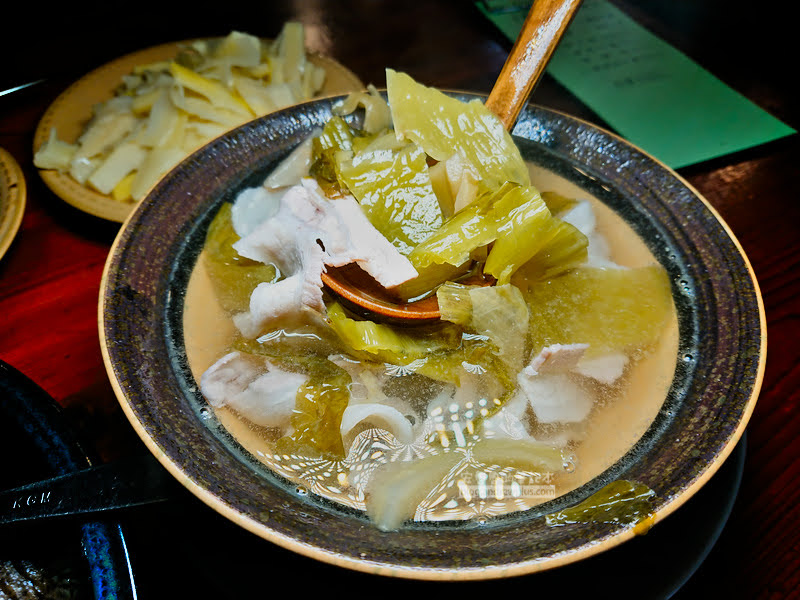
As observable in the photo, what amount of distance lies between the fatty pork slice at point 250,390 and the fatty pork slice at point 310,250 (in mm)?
111

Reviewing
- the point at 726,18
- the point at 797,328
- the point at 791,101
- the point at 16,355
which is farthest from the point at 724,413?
the point at 726,18

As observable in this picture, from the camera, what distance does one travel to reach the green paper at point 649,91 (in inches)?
77.8

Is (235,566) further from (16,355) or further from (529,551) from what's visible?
(16,355)

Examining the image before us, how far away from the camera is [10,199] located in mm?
1510

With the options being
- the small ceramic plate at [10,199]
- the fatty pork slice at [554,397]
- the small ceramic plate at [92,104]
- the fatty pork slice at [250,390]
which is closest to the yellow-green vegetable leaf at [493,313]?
the fatty pork slice at [554,397]

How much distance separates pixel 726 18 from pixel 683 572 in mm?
2535

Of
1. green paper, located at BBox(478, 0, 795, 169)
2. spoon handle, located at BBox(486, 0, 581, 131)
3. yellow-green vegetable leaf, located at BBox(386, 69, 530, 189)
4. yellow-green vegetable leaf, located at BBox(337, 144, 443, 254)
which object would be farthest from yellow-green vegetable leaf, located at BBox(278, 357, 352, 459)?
green paper, located at BBox(478, 0, 795, 169)

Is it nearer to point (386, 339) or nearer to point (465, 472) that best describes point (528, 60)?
point (386, 339)

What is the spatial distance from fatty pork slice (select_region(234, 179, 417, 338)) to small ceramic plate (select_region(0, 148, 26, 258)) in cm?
65

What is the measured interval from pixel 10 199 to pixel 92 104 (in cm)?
58

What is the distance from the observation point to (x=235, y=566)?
96 cm

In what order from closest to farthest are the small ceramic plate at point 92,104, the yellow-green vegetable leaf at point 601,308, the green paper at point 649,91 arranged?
the yellow-green vegetable leaf at point 601,308
the small ceramic plate at point 92,104
the green paper at point 649,91

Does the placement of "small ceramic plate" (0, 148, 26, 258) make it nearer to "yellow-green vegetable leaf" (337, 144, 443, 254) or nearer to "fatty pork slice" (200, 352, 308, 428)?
"fatty pork slice" (200, 352, 308, 428)

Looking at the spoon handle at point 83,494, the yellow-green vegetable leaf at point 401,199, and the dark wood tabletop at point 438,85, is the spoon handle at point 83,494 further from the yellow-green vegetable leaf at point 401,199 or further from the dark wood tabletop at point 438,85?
the yellow-green vegetable leaf at point 401,199
